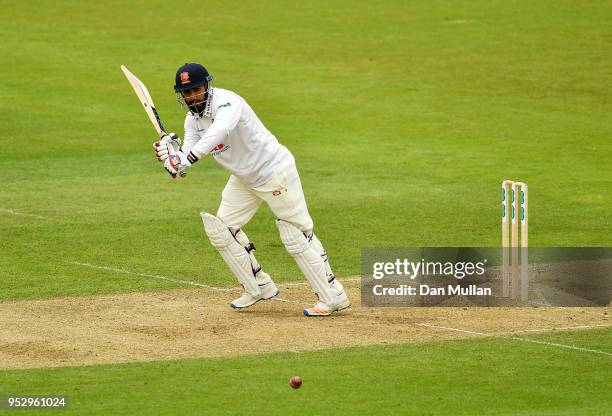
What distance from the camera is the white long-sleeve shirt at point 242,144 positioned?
1209 cm

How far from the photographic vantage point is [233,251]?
41.0 feet

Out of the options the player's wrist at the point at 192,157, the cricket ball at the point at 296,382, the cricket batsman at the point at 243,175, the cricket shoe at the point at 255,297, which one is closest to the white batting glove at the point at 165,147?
the cricket batsman at the point at 243,175

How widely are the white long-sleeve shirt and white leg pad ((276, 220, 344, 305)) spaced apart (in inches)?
20.0

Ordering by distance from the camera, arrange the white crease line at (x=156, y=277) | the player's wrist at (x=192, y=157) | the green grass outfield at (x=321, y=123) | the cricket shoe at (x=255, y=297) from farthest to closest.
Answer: the green grass outfield at (x=321, y=123) < the white crease line at (x=156, y=277) < the cricket shoe at (x=255, y=297) < the player's wrist at (x=192, y=157)

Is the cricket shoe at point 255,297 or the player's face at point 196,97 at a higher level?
the player's face at point 196,97

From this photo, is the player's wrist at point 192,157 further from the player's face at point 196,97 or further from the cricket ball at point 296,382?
the cricket ball at point 296,382

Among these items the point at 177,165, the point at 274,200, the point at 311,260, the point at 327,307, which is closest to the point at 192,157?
the point at 177,165

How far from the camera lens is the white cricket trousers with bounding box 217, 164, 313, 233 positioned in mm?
12281

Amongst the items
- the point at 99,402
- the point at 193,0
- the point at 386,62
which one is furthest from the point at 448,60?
the point at 99,402

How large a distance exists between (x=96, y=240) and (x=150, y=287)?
257 centimetres

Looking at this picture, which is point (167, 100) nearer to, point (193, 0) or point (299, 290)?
point (193, 0)

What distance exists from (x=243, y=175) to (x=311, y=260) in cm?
99

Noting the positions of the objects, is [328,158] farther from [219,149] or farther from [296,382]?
[296,382]

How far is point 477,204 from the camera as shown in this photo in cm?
1809
